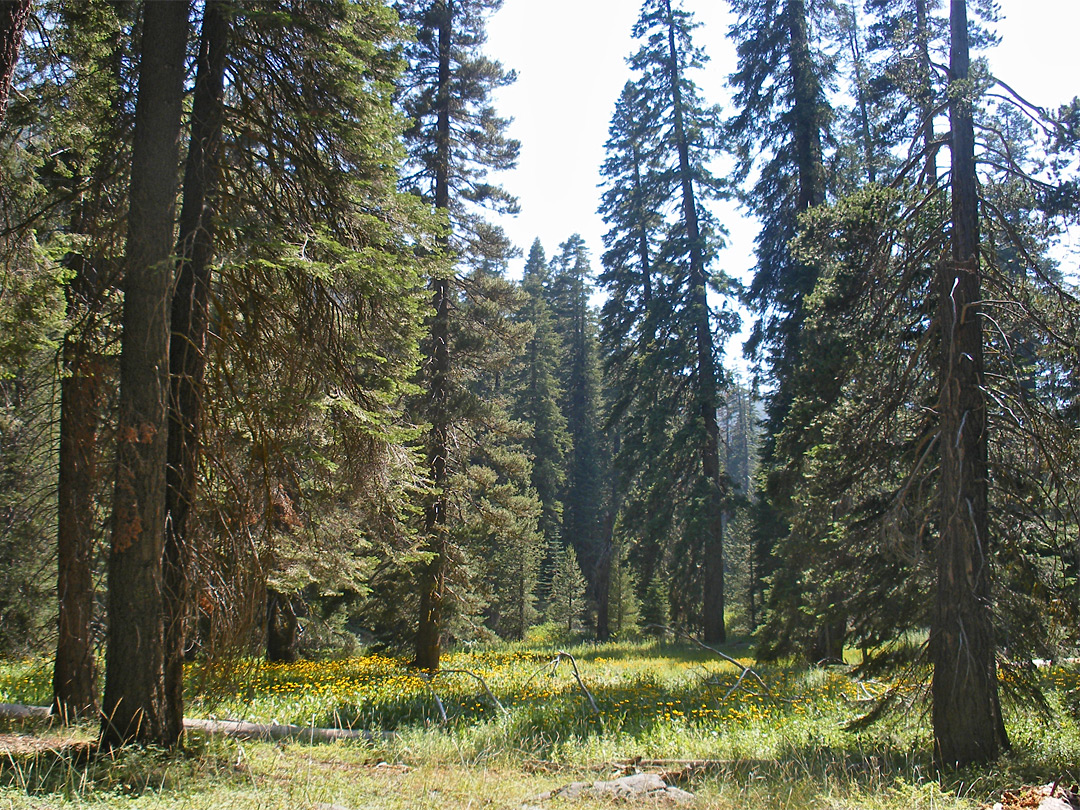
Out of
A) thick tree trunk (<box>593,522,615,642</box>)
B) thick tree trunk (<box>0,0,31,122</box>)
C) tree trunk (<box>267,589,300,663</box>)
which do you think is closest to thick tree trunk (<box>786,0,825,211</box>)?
thick tree trunk (<box>593,522,615,642</box>)

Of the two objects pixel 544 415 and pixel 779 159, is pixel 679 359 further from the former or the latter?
pixel 544 415

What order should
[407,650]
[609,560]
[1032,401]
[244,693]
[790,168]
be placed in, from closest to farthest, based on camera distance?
[1032,401], [244,693], [407,650], [790,168], [609,560]

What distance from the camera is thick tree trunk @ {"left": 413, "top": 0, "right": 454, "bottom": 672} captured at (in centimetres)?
1377

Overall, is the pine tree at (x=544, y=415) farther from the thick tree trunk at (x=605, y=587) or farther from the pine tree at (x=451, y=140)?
the pine tree at (x=451, y=140)

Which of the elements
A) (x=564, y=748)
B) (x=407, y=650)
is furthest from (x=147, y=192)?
(x=407, y=650)

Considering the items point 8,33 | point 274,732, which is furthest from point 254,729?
point 8,33

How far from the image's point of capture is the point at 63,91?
6.65 meters

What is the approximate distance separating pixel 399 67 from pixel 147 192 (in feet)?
10.9

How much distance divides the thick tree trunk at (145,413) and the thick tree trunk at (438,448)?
7496mm

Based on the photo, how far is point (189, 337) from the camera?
621cm

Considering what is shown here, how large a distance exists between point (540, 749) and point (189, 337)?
5.89 metres

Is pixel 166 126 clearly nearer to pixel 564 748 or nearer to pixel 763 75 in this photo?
pixel 564 748

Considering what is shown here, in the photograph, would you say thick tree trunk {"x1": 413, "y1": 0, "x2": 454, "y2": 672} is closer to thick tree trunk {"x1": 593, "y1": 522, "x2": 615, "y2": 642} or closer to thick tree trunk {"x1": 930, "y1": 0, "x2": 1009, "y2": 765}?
thick tree trunk {"x1": 930, "y1": 0, "x2": 1009, "y2": 765}

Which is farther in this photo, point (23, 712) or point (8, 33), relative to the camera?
point (23, 712)
